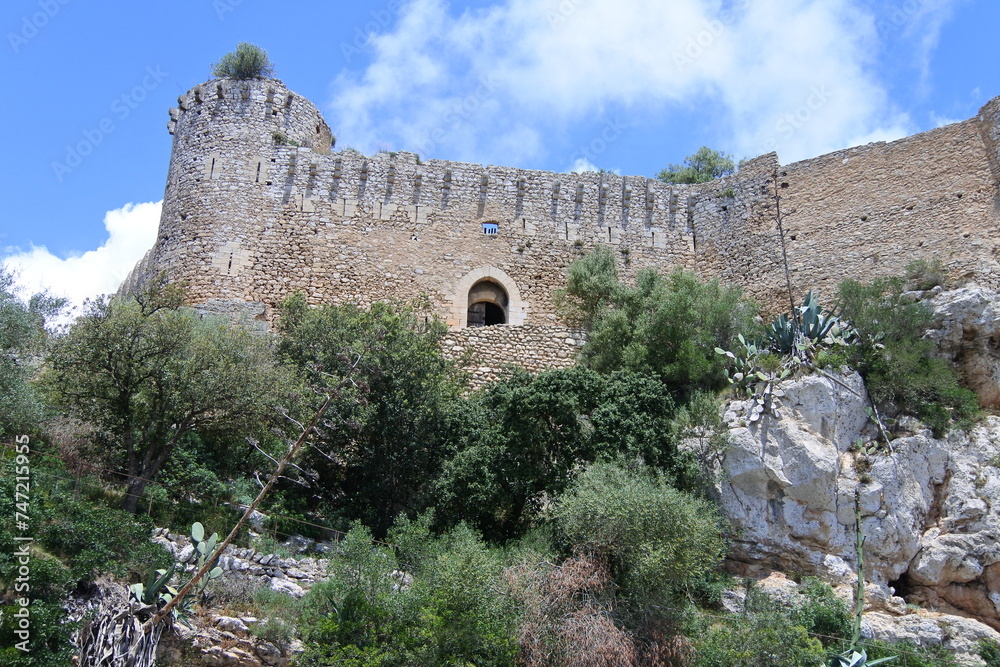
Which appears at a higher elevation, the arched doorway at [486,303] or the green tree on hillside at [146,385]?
the arched doorway at [486,303]

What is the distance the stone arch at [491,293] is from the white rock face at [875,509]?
6.87 m

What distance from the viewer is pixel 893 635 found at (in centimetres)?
1291

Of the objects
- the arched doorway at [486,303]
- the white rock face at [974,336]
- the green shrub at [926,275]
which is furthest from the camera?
the arched doorway at [486,303]

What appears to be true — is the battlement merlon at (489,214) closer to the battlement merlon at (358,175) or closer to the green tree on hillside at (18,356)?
the battlement merlon at (358,175)

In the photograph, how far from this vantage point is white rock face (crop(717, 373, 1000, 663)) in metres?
13.9

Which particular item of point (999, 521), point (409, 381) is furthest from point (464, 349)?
point (999, 521)

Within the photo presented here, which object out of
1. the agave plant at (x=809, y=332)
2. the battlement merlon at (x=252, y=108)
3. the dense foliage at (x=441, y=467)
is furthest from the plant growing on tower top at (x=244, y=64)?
the agave plant at (x=809, y=332)

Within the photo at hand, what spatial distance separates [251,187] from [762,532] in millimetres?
13092

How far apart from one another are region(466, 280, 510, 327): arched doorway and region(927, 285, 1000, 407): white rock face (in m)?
9.03

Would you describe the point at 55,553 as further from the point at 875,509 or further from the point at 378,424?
the point at 875,509

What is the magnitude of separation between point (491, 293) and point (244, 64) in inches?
312

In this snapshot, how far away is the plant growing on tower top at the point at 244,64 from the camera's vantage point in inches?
829

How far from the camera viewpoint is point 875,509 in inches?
555

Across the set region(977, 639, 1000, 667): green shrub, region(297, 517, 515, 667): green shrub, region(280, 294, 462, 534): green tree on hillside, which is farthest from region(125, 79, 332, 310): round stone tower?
region(977, 639, 1000, 667): green shrub
